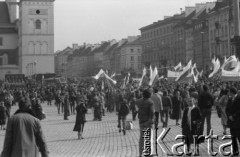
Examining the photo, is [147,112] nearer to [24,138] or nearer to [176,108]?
[24,138]

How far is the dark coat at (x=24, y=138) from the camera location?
7672mm

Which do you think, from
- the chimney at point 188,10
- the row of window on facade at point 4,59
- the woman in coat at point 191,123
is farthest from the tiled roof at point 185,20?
the woman in coat at point 191,123

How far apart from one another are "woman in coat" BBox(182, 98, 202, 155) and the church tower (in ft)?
295

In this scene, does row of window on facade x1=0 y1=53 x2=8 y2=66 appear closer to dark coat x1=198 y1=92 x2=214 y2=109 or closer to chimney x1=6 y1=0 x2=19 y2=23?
chimney x1=6 y1=0 x2=19 y2=23

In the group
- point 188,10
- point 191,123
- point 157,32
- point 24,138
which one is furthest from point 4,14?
point 24,138

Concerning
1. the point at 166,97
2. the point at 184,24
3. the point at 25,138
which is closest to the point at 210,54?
the point at 184,24

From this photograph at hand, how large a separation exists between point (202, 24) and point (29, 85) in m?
34.9

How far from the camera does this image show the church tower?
3994 inches

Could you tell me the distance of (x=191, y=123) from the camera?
12250 millimetres

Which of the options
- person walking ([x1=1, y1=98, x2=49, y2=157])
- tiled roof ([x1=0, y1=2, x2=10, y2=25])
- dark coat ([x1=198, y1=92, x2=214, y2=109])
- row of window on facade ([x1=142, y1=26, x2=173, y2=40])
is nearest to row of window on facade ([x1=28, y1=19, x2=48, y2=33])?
tiled roof ([x1=0, y1=2, x2=10, y2=25])

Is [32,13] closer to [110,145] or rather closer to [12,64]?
[12,64]

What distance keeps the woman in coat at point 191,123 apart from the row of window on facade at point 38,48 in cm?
9037

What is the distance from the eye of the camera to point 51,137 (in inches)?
754

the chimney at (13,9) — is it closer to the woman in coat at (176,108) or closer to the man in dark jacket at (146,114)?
the woman in coat at (176,108)
